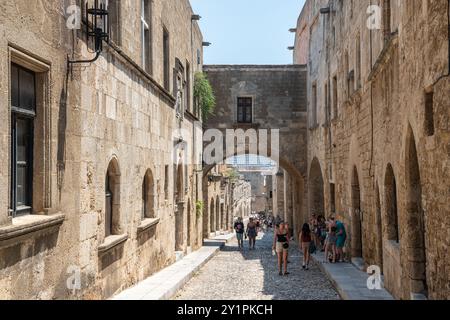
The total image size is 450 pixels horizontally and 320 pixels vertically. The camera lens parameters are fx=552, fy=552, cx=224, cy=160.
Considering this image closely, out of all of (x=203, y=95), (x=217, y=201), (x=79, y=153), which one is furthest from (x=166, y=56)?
(x=217, y=201)

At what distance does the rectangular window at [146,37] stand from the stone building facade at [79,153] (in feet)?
0.07

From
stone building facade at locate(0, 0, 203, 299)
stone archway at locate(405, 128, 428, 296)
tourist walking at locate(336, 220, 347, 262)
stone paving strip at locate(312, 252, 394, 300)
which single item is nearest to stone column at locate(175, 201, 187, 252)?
stone building facade at locate(0, 0, 203, 299)

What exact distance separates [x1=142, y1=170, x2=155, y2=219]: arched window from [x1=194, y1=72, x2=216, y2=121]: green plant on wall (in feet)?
26.6

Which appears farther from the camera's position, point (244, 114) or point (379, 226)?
point (244, 114)

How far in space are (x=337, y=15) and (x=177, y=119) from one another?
5.09 metres

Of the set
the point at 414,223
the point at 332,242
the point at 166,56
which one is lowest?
the point at 332,242

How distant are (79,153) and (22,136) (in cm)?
121

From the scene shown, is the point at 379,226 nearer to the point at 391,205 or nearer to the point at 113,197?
the point at 391,205

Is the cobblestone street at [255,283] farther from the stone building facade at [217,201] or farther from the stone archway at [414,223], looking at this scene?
the stone building facade at [217,201]

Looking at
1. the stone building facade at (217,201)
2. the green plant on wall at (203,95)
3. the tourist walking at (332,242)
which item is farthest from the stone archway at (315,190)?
the tourist walking at (332,242)

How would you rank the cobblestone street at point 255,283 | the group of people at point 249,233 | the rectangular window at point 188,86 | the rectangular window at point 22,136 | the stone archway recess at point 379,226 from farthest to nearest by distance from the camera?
the group of people at point 249,233 → the rectangular window at point 188,86 → the stone archway recess at point 379,226 → the cobblestone street at point 255,283 → the rectangular window at point 22,136

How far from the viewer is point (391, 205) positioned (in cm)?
883

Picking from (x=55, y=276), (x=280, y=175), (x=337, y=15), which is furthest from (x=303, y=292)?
(x=280, y=175)

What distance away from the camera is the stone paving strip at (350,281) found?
8.30 metres
